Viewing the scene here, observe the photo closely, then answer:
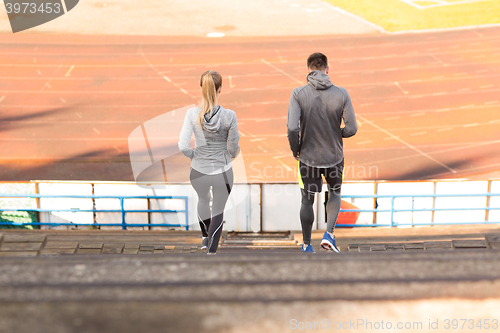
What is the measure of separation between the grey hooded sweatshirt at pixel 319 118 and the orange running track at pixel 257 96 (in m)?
8.81

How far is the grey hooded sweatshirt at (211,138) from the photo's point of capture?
438cm

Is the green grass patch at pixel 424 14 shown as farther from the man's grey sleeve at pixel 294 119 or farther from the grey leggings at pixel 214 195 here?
the grey leggings at pixel 214 195

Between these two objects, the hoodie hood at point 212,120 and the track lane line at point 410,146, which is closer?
the hoodie hood at point 212,120

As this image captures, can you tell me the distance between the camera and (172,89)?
21.1 m

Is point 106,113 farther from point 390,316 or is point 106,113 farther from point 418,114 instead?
point 390,316

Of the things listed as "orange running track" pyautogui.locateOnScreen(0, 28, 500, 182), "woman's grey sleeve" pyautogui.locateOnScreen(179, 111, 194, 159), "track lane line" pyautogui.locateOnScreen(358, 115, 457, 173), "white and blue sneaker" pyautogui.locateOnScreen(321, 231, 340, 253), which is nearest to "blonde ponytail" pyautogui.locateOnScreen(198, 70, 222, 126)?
"woman's grey sleeve" pyautogui.locateOnScreen(179, 111, 194, 159)

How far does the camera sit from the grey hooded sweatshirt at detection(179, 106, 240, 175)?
4.38 metres

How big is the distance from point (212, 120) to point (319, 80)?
1.03m

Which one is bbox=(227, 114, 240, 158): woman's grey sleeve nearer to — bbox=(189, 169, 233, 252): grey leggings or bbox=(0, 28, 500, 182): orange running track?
bbox=(189, 169, 233, 252): grey leggings

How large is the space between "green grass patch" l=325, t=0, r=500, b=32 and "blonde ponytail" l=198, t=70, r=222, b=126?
86.5 ft

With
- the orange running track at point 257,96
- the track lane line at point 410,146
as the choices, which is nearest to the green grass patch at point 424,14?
the orange running track at point 257,96

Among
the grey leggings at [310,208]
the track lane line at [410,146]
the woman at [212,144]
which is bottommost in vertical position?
the track lane line at [410,146]

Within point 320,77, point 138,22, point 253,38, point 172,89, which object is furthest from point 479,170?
point 138,22

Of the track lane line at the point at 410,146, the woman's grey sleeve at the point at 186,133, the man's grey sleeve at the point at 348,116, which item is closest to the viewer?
the woman's grey sleeve at the point at 186,133
